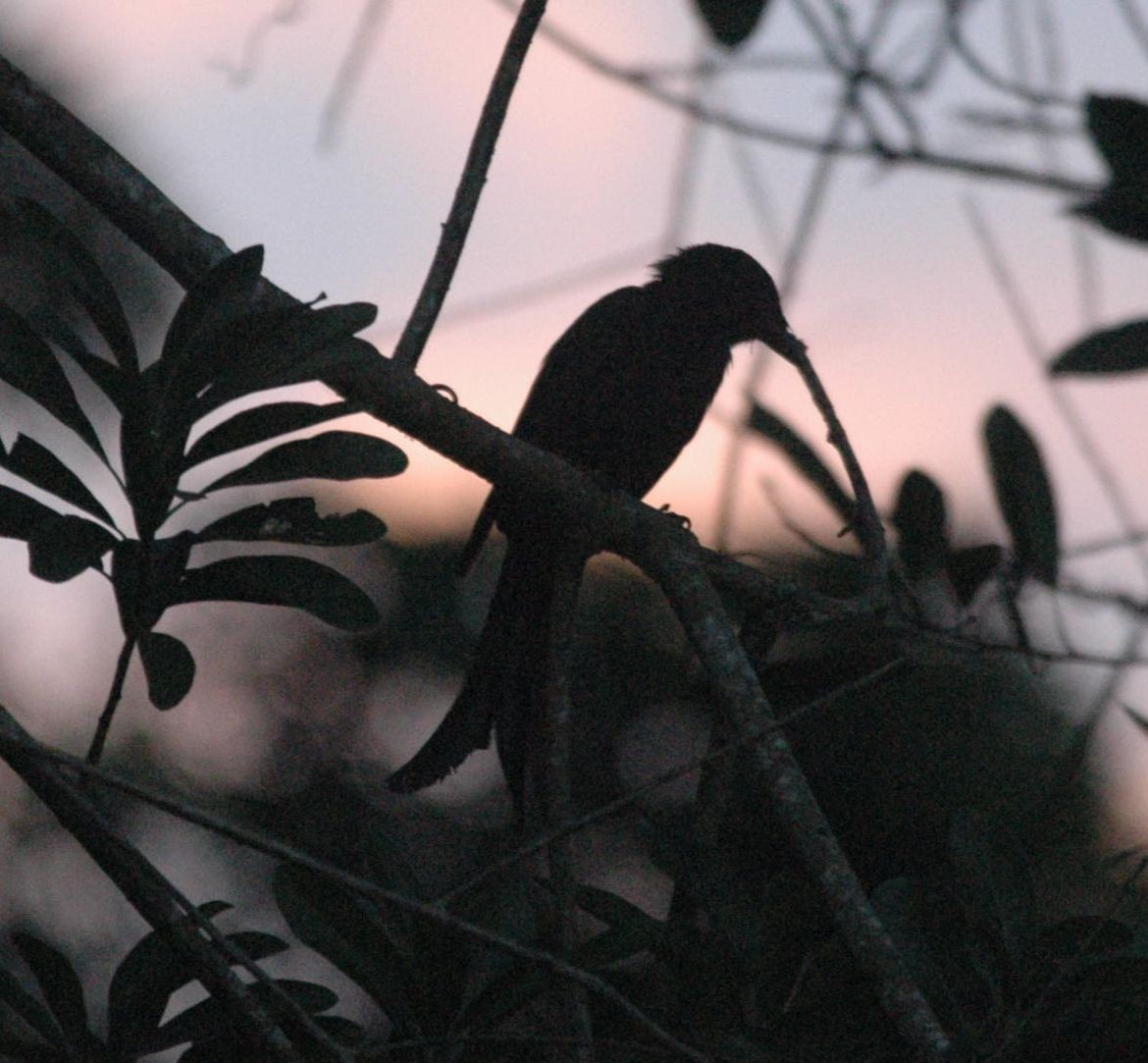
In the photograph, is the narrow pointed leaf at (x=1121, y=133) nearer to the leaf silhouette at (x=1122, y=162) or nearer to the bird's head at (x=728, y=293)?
the leaf silhouette at (x=1122, y=162)

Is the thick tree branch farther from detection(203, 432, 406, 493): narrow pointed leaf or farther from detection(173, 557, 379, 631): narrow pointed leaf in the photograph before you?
detection(173, 557, 379, 631): narrow pointed leaf

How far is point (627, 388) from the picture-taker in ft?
12.5

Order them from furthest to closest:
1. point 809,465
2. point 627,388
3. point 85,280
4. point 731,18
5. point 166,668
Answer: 1. point 627,388
2. point 731,18
3. point 809,465
4. point 85,280
5. point 166,668

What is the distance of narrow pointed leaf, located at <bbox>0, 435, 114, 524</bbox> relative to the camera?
Result: 180 centimetres

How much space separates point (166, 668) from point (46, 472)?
276 millimetres

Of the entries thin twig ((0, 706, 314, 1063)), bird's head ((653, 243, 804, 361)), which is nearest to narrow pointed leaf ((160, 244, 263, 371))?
thin twig ((0, 706, 314, 1063))

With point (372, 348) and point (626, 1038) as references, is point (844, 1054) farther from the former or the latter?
point (372, 348)

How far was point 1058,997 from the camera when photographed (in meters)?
1.77

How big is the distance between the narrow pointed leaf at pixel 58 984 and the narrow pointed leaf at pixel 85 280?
680mm

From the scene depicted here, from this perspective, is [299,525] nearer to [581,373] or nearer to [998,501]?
[998,501]

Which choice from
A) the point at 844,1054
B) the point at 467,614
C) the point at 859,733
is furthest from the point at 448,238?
the point at 467,614

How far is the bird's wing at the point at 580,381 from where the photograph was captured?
12.5 ft

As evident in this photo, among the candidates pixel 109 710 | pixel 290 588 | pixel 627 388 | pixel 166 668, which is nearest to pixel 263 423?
pixel 290 588

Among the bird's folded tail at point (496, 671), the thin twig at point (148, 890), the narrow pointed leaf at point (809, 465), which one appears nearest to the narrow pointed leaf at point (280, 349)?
the thin twig at point (148, 890)
